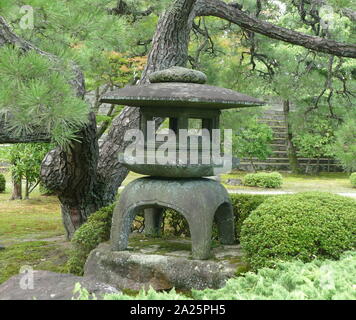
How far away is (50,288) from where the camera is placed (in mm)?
3062

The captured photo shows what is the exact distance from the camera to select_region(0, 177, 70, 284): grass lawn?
612 cm

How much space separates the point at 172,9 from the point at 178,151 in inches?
102

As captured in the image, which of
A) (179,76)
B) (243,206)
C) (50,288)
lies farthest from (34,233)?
(50,288)

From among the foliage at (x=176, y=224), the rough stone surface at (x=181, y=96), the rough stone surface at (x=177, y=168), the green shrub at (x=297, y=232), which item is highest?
the rough stone surface at (x=181, y=96)

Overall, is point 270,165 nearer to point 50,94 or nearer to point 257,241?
point 257,241

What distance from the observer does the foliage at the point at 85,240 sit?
549 centimetres

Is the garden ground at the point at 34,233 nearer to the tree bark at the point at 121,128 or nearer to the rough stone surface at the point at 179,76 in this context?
the tree bark at the point at 121,128

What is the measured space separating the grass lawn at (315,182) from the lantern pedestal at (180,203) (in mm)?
10422

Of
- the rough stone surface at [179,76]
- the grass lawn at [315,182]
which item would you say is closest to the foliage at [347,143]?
the rough stone surface at [179,76]

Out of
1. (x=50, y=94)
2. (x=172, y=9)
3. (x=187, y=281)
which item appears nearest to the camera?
(x=50, y=94)

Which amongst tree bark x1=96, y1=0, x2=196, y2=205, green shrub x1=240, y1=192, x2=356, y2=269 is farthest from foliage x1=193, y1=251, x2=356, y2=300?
tree bark x1=96, y1=0, x2=196, y2=205
